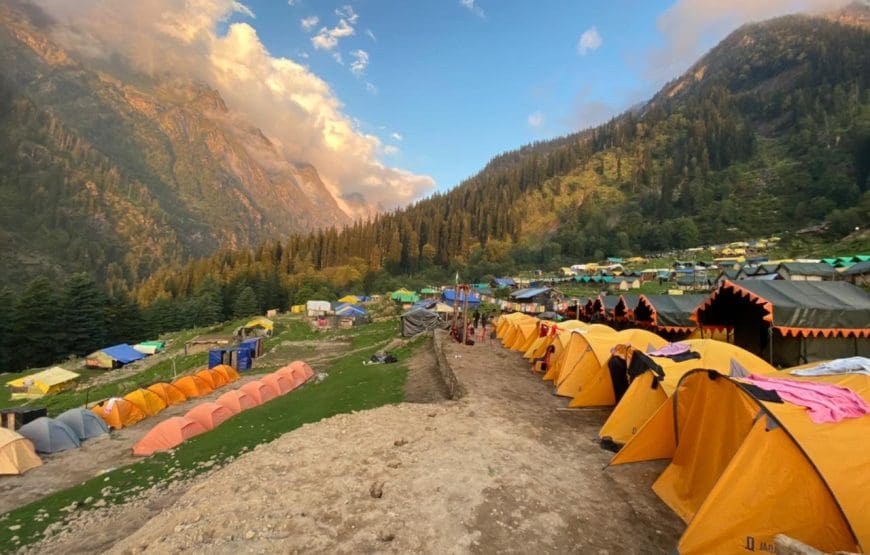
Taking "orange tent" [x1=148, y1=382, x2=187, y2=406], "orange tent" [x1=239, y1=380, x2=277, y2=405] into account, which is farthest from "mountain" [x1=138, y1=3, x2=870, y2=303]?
"orange tent" [x1=239, y1=380, x2=277, y2=405]

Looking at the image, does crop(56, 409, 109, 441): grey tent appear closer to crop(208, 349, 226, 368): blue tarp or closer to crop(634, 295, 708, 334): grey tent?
crop(208, 349, 226, 368): blue tarp

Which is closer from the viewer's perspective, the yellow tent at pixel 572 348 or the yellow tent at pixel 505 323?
the yellow tent at pixel 572 348

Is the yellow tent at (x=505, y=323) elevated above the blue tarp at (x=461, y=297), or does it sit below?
above

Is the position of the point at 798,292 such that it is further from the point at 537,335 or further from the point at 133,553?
the point at 133,553

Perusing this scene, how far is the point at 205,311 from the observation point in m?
85.6

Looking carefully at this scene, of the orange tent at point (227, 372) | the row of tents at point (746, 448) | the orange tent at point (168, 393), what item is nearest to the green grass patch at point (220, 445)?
the orange tent at point (168, 393)

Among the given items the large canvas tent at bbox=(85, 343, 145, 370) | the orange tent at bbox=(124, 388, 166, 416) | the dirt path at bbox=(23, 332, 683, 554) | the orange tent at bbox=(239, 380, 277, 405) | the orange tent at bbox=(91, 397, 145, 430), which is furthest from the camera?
the large canvas tent at bbox=(85, 343, 145, 370)

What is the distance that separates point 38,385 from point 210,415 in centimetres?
2754

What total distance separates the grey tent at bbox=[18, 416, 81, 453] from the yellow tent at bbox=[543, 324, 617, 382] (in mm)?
19845

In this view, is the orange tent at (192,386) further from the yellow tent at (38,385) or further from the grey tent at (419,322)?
the yellow tent at (38,385)

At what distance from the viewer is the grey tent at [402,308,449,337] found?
35062 mm

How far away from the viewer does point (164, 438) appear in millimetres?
16797

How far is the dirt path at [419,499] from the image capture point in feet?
19.4

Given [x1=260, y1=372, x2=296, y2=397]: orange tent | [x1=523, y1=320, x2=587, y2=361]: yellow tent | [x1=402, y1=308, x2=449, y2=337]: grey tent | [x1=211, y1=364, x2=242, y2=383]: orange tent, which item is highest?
[x1=523, y1=320, x2=587, y2=361]: yellow tent
